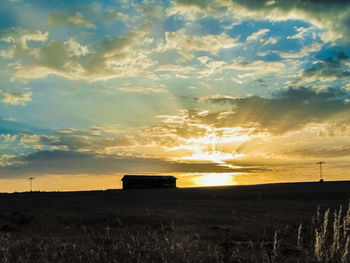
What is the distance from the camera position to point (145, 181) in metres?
98.8

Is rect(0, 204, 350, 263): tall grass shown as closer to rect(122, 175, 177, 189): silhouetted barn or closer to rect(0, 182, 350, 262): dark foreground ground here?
rect(0, 182, 350, 262): dark foreground ground

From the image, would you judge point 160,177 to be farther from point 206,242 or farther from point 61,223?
point 206,242

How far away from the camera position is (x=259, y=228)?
12164 mm

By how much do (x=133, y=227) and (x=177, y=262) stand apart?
7.94 m

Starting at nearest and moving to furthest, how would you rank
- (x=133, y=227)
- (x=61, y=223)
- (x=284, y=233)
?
(x=284, y=233), (x=133, y=227), (x=61, y=223)

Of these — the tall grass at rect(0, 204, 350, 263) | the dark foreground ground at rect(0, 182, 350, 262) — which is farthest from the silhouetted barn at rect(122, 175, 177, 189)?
the tall grass at rect(0, 204, 350, 263)

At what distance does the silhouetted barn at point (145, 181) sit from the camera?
97.8 metres

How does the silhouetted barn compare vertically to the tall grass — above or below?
below

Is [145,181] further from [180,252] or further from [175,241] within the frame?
[180,252]

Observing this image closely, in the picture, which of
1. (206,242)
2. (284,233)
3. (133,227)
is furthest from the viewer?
(133,227)

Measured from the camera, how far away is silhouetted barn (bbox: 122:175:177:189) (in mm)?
97750

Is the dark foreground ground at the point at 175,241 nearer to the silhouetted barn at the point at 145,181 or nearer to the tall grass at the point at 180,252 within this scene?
the tall grass at the point at 180,252

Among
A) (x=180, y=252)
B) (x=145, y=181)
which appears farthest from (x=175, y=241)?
(x=145, y=181)

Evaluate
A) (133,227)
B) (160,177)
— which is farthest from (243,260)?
(160,177)
